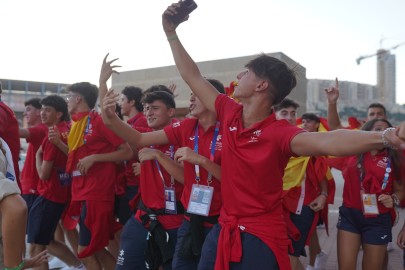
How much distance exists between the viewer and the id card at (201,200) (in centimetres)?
285

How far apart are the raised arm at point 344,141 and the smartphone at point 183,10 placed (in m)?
1.11

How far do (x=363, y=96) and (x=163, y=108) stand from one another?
185 feet

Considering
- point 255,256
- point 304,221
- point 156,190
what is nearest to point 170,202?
point 156,190

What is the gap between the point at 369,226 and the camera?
4.03 m

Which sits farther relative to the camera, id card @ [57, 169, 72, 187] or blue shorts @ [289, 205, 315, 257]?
id card @ [57, 169, 72, 187]

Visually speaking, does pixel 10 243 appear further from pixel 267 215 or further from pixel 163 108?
pixel 163 108

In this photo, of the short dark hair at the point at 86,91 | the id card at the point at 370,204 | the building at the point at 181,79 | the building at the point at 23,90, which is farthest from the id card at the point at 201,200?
the building at the point at 23,90

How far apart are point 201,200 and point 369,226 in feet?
6.47

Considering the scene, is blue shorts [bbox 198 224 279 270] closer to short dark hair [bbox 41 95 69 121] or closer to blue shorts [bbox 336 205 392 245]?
blue shorts [bbox 336 205 392 245]

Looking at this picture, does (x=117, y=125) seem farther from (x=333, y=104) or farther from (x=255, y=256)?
(x=333, y=104)

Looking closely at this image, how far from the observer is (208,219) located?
119 inches

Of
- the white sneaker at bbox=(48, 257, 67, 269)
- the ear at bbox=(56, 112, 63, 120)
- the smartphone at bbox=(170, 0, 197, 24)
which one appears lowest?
the white sneaker at bbox=(48, 257, 67, 269)

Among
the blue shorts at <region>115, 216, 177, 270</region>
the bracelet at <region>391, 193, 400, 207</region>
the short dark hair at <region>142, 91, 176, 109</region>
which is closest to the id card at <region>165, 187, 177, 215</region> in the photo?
the blue shorts at <region>115, 216, 177, 270</region>

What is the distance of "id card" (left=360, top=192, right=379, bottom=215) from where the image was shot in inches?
156
